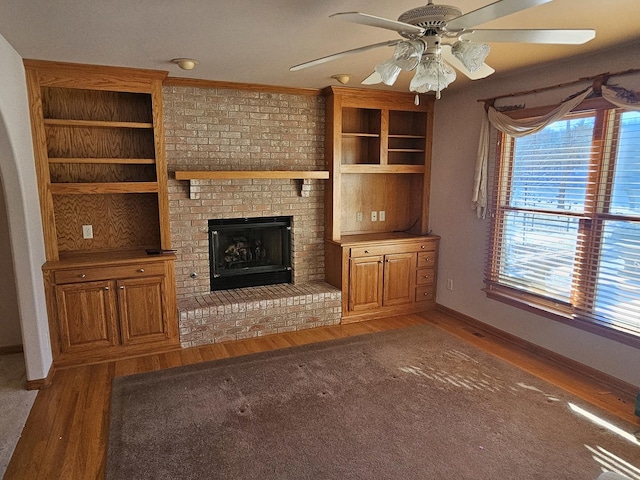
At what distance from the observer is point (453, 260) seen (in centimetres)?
474

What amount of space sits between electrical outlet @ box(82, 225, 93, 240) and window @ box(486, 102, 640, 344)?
386cm

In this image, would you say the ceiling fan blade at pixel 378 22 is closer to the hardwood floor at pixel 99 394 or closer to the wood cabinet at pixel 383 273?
the hardwood floor at pixel 99 394

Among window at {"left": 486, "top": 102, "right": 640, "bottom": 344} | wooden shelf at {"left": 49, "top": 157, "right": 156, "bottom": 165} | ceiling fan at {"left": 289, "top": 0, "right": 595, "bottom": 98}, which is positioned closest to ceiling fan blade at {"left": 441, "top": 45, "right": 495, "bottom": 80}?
ceiling fan at {"left": 289, "top": 0, "right": 595, "bottom": 98}

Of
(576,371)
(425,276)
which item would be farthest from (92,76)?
(576,371)

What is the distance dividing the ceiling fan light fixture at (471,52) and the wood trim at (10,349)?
4.24m

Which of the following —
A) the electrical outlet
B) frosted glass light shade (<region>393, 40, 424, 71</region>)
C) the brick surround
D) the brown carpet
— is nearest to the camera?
frosted glass light shade (<region>393, 40, 424, 71</region>)

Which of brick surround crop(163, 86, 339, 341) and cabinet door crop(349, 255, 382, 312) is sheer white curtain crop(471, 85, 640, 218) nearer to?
cabinet door crop(349, 255, 382, 312)

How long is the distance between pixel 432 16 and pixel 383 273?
325 cm

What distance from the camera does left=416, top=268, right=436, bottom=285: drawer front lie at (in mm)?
4906

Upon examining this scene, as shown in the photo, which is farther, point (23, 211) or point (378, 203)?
point (378, 203)

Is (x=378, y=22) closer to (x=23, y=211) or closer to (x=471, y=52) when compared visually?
(x=471, y=52)

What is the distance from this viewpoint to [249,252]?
462 cm

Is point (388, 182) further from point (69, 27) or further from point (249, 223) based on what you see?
point (69, 27)

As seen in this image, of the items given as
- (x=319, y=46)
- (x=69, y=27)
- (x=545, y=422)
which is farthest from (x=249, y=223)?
(x=545, y=422)
